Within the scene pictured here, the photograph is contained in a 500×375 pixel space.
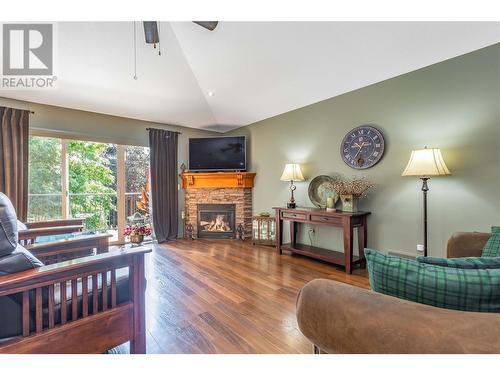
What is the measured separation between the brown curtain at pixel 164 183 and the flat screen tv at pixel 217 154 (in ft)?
1.29

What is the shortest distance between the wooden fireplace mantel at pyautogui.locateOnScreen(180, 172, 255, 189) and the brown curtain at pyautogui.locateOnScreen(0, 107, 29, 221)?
2.40 m

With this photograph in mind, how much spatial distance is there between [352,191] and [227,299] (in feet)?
6.80

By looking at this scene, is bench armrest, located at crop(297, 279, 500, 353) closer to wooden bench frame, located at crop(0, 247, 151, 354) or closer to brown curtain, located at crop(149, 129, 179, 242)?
wooden bench frame, located at crop(0, 247, 151, 354)

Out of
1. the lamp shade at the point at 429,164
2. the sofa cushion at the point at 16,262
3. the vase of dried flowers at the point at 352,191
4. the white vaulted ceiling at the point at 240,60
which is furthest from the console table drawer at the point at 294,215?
the sofa cushion at the point at 16,262

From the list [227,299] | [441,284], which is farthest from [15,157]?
[441,284]

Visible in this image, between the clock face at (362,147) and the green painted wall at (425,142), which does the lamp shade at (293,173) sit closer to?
the green painted wall at (425,142)

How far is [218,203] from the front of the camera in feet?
16.4

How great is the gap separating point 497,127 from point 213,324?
10.5 feet

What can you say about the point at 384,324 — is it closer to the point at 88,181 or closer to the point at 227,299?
the point at 227,299

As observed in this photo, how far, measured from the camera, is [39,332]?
1.21 metres

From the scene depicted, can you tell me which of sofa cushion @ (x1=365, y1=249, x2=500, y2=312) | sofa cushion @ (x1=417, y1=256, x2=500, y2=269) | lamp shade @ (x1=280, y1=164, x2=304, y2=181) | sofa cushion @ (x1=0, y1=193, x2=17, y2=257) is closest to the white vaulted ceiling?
lamp shade @ (x1=280, y1=164, x2=304, y2=181)

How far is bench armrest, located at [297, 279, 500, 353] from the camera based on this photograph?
0.72 meters
